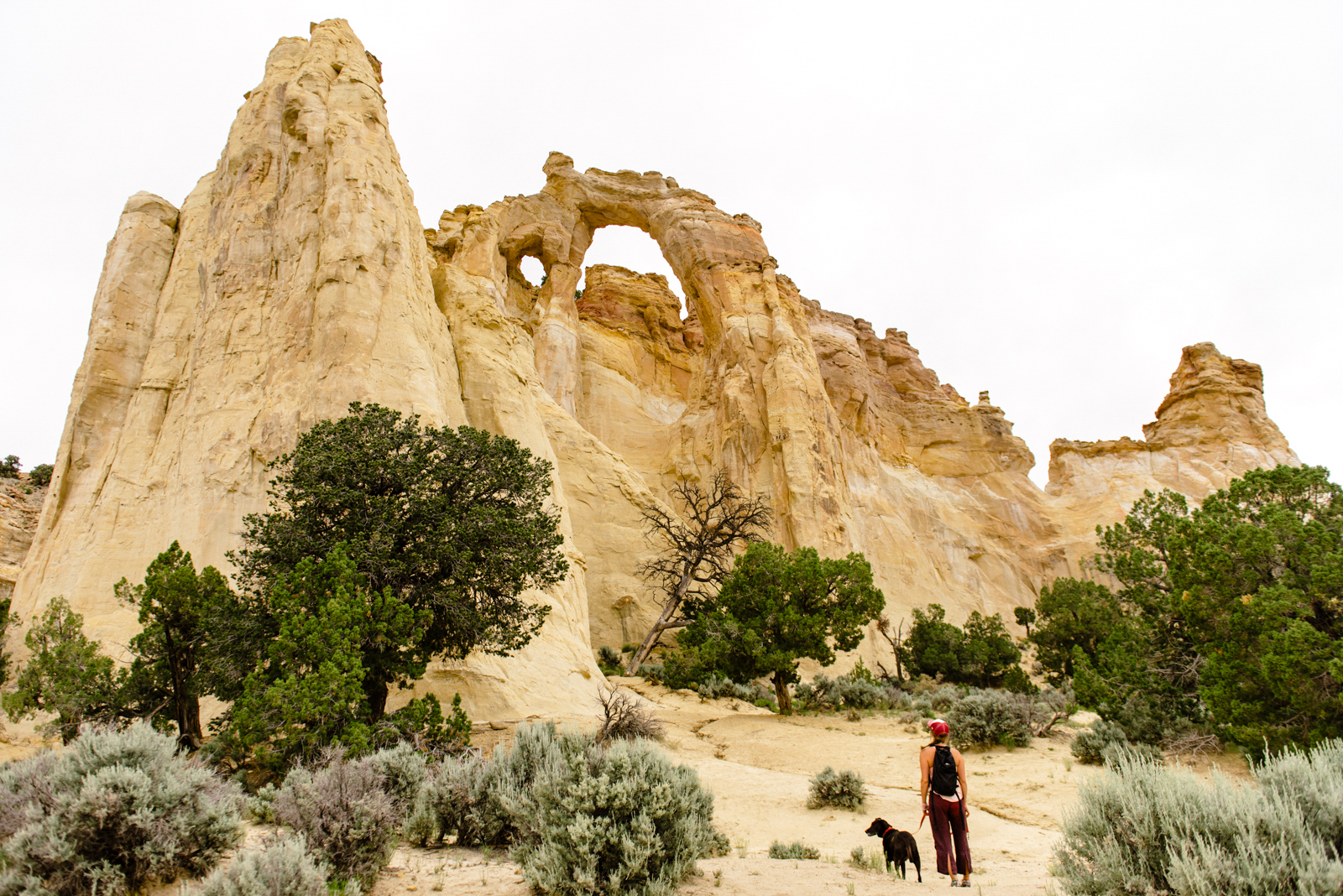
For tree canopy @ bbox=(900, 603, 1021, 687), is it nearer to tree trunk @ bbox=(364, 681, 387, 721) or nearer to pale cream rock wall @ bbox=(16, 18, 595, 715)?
pale cream rock wall @ bbox=(16, 18, 595, 715)

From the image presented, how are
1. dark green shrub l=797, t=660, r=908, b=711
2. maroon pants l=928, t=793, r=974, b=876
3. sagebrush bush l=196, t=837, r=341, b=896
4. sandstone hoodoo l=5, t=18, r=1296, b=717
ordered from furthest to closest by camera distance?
dark green shrub l=797, t=660, r=908, b=711
sandstone hoodoo l=5, t=18, r=1296, b=717
maroon pants l=928, t=793, r=974, b=876
sagebrush bush l=196, t=837, r=341, b=896

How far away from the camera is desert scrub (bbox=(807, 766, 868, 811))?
8789mm

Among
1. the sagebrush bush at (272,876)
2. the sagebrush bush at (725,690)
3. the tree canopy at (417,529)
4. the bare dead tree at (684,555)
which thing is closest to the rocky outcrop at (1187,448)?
the bare dead tree at (684,555)

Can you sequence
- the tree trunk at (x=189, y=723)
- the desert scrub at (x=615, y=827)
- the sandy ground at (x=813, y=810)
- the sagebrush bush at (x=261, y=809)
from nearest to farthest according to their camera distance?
the desert scrub at (x=615, y=827), the sandy ground at (x=813, y=810), the sagebrush bush at (x=261, y=809), the tree trunk at (x=189, y=723)

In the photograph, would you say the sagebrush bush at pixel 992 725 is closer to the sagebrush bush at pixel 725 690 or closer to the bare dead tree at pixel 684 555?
the sagebrush bush at pixel 725 690

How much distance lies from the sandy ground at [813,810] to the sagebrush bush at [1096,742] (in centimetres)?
26

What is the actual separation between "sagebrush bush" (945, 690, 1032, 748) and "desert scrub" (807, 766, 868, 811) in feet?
16.8

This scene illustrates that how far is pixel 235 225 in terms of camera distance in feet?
66.9

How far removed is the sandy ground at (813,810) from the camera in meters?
5.32

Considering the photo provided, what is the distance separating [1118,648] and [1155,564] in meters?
2.70

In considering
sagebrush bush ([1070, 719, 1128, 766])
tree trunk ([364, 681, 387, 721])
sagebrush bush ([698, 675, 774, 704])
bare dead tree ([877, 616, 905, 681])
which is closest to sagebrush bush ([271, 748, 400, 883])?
tree trunk ([364, 681, 387, 721])

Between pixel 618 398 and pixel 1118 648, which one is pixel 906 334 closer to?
pixel 618 398

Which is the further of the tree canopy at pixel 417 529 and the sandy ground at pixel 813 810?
the tree canopy at pixel 417 529

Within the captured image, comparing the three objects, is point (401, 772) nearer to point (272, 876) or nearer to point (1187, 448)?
point (272, 876)
